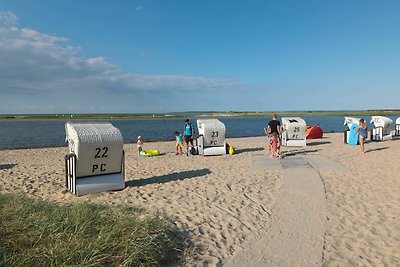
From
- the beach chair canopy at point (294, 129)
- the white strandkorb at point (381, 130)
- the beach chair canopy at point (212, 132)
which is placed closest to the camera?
the beach chair canopy at point (212, 132)

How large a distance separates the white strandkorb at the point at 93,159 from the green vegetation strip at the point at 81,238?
2366 millimetres

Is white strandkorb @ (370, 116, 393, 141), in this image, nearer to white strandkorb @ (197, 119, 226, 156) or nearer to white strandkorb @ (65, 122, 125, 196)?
white strandkorb @ (197, 119, 226, 156)

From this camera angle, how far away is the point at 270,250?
505 centimetres

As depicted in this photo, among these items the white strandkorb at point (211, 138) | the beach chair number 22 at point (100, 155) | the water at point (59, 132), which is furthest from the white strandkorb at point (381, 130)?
the beach chair number 22 at point (100, 155)

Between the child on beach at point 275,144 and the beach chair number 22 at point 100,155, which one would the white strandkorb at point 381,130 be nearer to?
the child on beach at point 275,144

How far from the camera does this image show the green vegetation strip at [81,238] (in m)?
4.00

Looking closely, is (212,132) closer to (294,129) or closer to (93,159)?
(294,129)

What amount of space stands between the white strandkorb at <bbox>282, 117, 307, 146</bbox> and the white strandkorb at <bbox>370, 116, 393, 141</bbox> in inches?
264

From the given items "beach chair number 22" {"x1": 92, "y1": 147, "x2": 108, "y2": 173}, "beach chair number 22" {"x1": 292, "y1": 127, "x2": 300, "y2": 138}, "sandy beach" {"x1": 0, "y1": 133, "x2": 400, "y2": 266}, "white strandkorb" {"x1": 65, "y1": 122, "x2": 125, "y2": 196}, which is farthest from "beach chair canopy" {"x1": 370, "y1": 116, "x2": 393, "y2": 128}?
"beach chair number 22" {"x1": 92, "y1": 147, "x2": 108, "y2": 173}

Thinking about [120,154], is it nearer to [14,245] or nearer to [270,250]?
[14,245]

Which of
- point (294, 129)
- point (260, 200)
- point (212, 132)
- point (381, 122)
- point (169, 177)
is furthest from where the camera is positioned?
point (381, 122)

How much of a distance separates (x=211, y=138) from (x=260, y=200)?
8.22 m

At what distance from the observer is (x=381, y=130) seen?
72.3 ft

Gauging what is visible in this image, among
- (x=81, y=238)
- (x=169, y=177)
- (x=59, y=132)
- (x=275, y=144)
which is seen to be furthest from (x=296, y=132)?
(x=59, y=132)
